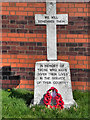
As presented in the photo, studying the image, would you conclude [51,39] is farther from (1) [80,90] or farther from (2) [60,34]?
(1) [80,90]

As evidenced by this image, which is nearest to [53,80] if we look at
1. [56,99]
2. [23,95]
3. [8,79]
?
[56,99]

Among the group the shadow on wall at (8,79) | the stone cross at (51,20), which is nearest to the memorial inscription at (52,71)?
the stone cross at (51,20)

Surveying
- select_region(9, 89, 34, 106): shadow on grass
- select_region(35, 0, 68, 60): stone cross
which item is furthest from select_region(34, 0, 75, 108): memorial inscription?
select_region(9, 89, 34, 106): shadow on grass

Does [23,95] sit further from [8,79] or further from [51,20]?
[51,20]

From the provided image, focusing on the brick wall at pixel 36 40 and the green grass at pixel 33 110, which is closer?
the green grass at pixel 33 110

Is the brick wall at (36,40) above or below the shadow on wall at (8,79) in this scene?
above

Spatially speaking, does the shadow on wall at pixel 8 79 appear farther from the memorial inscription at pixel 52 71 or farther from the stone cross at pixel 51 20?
the stone cross at pixel 51 20

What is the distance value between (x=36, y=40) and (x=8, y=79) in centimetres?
146

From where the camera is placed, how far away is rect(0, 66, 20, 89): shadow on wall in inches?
168

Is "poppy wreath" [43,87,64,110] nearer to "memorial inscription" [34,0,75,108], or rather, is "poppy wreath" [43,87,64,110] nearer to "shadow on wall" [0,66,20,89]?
"memorial inscription" [34,0,75,108]

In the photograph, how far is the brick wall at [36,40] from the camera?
13.4ft

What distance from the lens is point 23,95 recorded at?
379 cm

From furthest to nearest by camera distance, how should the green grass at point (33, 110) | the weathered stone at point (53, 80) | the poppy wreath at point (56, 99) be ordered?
the weathered stone at point (53, 80) < the poppy wreath at point (56, 99) < the green grass at point (33, 110)

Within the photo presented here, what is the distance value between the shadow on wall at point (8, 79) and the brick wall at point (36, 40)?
12cm
